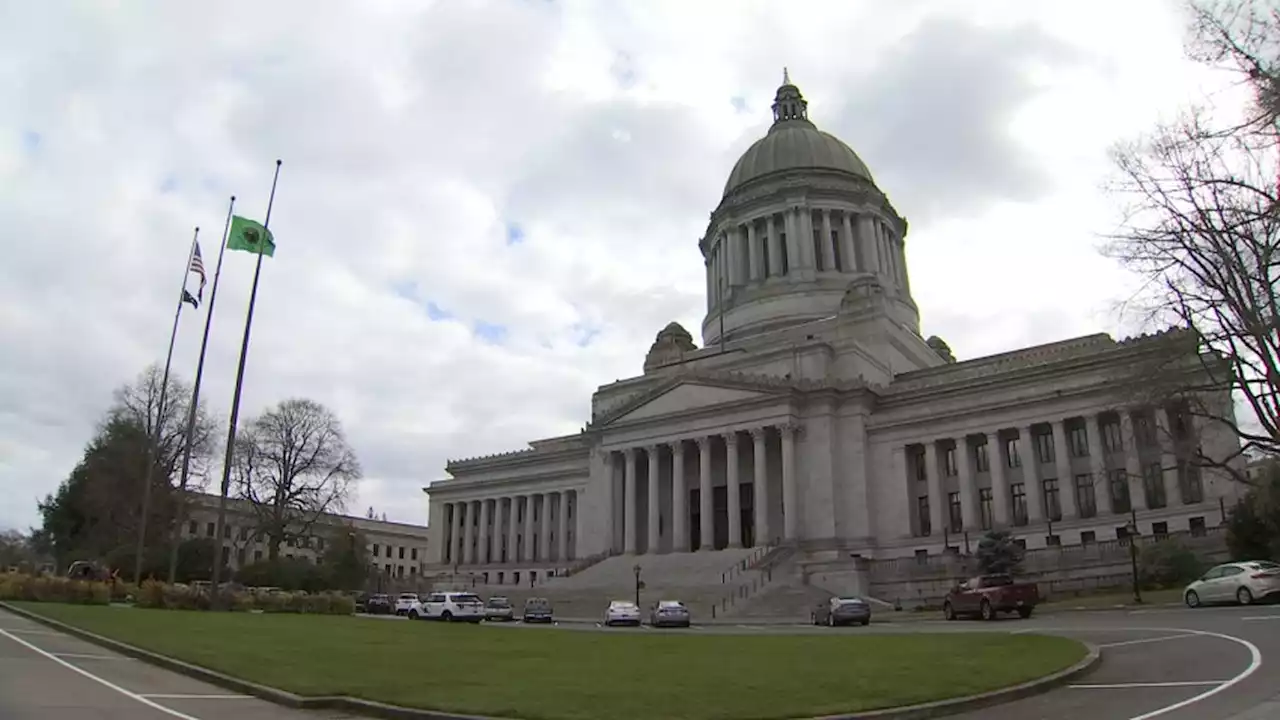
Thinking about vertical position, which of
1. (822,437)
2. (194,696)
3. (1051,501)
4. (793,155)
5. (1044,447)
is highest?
(793,155)

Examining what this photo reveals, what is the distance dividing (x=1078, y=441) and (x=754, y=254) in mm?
37476

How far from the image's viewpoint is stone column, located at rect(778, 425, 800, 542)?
59375 mm

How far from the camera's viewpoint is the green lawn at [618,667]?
12586 mm

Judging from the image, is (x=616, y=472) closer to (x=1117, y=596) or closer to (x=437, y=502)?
(x=437, y=502)

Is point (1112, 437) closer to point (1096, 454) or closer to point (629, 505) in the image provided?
point (1096, 454)

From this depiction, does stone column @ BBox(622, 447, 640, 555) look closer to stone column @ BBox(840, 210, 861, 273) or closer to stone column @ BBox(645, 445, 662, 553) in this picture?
stone column @ BBox(645, 445, 662, 553)

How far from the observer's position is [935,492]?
59062mm

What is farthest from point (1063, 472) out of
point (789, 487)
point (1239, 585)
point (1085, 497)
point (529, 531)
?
point (529, 531)

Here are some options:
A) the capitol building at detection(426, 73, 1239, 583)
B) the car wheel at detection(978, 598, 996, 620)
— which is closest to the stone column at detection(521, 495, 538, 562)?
the capitol building at detection(426, 73, 1239, 583)

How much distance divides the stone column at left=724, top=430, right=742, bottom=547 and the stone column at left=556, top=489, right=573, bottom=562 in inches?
803

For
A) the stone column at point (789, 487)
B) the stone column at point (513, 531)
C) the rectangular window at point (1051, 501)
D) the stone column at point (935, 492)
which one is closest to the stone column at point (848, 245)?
the stone column at point (935, 492)

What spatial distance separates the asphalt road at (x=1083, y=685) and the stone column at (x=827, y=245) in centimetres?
6054

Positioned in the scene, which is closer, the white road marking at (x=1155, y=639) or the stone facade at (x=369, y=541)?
the white road marking at (x=1155, y=639)

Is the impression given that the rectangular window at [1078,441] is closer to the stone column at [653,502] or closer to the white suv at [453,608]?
the stone column at [653,502]
